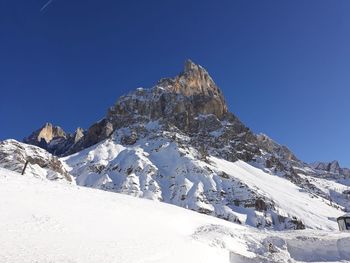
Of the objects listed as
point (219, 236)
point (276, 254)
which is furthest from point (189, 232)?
point (276, 254)

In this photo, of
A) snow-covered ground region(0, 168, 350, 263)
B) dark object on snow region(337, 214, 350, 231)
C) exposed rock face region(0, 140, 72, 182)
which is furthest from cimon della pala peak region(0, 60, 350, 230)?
snow-covered ground region(0, 168, 350, 263)

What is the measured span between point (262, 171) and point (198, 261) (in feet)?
567

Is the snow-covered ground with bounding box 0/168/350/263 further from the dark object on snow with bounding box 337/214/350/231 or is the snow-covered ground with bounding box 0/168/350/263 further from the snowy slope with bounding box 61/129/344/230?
the snowy slope with bounding box 61/129/344/230

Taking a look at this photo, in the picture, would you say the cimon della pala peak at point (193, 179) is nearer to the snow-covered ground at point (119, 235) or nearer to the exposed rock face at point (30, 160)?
the exposed rock face at point (30, 160)

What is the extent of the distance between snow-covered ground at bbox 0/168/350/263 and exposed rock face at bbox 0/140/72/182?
78322mm

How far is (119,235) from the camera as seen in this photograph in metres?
25.4

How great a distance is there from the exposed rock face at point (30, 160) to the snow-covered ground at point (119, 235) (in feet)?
257

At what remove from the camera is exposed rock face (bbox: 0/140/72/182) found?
11006cm

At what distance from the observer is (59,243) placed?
68.3ft

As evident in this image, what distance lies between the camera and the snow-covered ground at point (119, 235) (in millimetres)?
20438

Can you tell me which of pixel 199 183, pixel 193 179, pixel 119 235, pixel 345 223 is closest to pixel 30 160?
pixel 193 179

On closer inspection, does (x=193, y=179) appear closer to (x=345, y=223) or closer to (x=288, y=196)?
(x=288, y=196)

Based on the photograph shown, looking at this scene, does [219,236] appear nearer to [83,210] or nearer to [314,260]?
[314,260]

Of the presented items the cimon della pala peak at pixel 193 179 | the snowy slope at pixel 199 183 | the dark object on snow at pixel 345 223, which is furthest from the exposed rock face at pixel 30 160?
the dark object on snow at pixel 345 223
